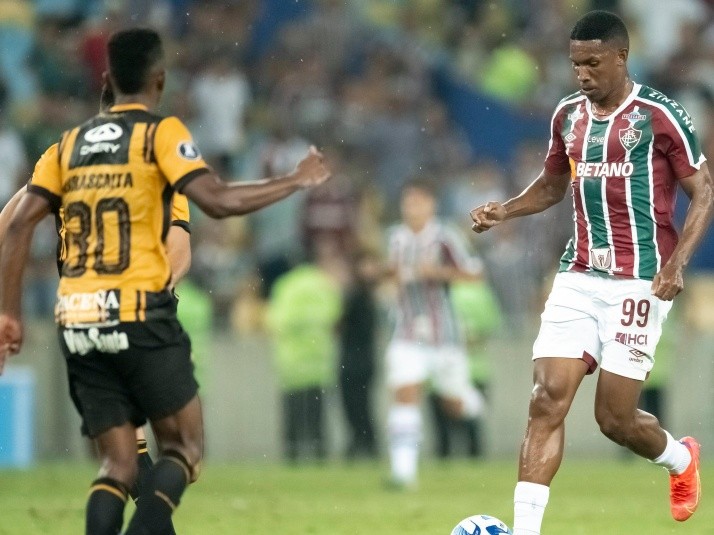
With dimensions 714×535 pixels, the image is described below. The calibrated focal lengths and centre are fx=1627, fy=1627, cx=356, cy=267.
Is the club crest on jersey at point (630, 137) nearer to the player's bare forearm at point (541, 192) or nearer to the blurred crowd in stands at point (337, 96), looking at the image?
the player's bare forearm at point (541, 192)

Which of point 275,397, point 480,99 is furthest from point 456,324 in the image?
point 480,99

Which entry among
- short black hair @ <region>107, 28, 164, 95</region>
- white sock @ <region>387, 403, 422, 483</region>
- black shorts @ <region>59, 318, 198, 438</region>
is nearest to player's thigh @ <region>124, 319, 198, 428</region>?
black shorts @ <region>59, 318, 198, 438</region>

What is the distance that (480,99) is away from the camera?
1986cm

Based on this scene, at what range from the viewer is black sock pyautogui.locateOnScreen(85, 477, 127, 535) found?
6461mm

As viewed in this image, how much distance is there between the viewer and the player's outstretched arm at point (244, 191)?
6.56 meters

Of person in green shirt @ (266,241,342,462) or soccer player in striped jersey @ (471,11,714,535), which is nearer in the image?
soccer player in striped jersey @ (471,11,714,535)

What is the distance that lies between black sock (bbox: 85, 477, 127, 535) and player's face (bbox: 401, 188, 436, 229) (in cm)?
779

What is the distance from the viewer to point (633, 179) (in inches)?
312

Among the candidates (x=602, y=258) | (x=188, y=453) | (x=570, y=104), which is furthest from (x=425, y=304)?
(x=188, y=453)

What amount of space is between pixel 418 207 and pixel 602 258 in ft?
20.6

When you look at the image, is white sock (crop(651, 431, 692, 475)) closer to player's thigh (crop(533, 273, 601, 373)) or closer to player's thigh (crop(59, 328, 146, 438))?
player's thigh (crop(533, 273, 601, 373))

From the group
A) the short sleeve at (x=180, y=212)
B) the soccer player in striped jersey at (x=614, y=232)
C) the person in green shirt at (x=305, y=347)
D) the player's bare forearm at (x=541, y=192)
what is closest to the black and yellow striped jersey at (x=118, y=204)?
the short sleeve at (x=180, y=212)

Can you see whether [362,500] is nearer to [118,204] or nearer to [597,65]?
[597,65]

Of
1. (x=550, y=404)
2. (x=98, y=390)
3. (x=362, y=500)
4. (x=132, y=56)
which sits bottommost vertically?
(x=362, y=500)
